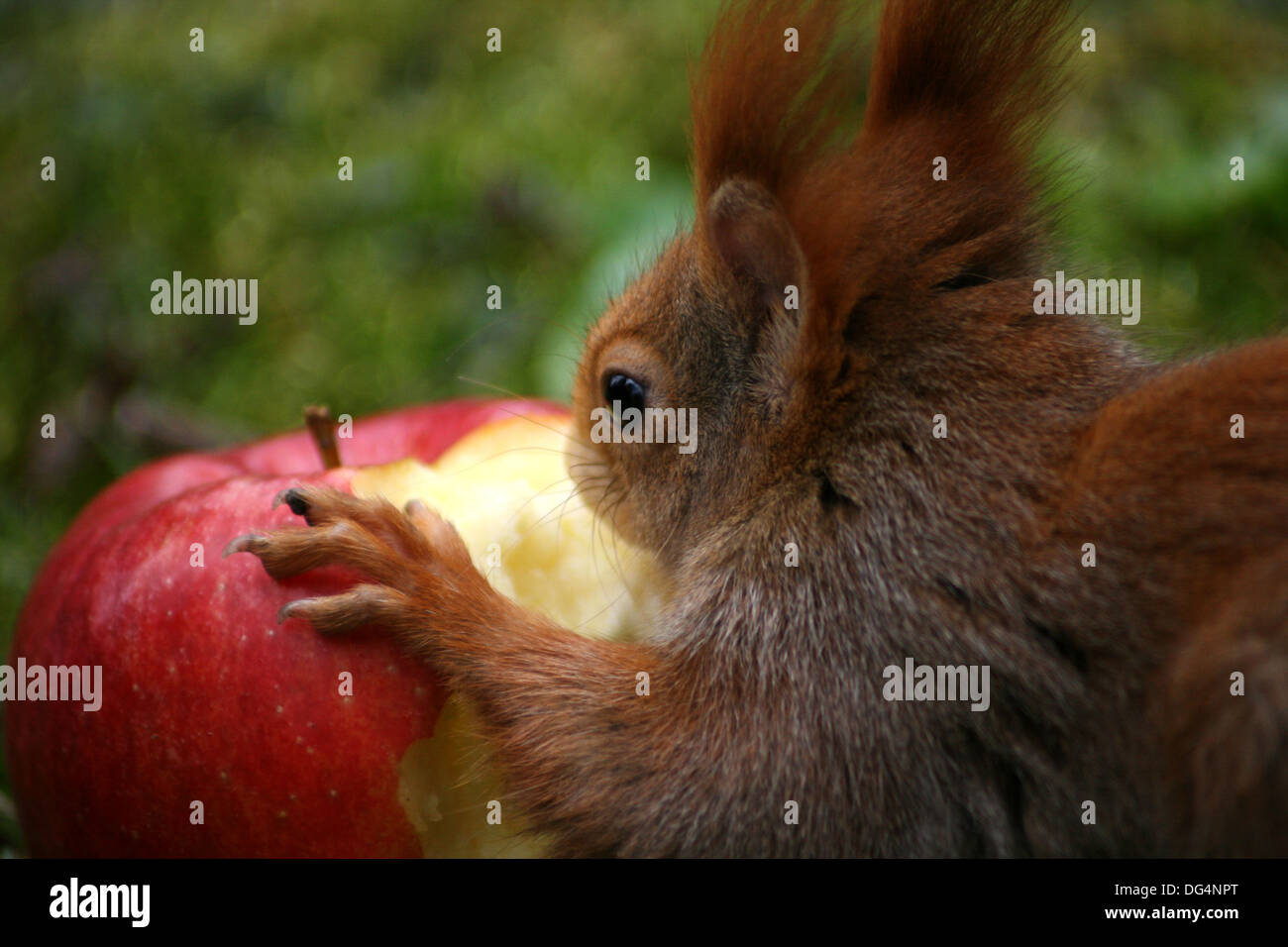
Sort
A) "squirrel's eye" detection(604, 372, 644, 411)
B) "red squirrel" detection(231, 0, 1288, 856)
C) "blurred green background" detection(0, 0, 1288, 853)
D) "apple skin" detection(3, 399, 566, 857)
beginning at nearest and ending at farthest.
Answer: "red squirrel" detection(231, 0, 1288, 856), "apple skin" detection(3, 399, 566, 857), "squirrel's eye" detection(604, 372, 644, 411), "blurred green background" detection(0, 0, 1288, 853)

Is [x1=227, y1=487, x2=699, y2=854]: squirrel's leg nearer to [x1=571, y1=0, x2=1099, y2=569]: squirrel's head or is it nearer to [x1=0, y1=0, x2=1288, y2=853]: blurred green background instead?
[x1=571, y1=0, x2=1099, y2=569]: squirrel's head

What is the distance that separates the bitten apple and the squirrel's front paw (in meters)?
0.03

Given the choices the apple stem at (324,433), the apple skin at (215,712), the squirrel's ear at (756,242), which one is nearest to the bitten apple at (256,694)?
the apple skin at (215,712)

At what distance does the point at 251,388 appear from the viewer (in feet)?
9.91

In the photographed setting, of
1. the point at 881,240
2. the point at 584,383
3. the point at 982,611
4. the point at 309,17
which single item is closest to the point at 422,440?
the point at 584,383

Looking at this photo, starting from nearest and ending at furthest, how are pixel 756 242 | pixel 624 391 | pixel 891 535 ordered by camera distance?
pixel 891 535 → pixel 756 242 → pixel 624 391

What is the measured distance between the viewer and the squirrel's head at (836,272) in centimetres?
157

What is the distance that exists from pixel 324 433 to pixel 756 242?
74cm

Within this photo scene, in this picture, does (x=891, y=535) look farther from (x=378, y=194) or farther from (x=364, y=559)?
(x=378, y=194)

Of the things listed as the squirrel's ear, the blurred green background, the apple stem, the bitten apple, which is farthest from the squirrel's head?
the blurred green background

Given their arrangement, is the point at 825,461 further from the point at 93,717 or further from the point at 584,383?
the point at 93,717

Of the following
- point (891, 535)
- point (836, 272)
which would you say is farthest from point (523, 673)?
point (836, 272)

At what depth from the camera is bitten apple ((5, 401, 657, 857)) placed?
1538 millimetres

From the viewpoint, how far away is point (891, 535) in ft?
4.94
